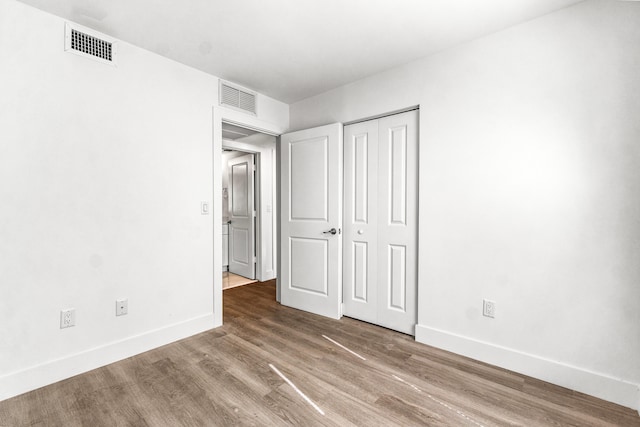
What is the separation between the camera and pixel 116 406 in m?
1.71

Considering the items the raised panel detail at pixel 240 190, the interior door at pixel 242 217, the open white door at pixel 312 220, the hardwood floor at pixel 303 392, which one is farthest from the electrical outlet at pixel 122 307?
the raised panel detail at pixel 240 190

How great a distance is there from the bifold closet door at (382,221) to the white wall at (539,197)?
15 cm

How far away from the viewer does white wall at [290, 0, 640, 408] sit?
174cm

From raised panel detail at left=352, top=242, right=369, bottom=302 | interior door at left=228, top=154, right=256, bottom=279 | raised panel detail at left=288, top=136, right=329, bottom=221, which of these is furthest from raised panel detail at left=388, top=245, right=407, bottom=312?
interior door at left=228, top=154, right=256, bottom=279

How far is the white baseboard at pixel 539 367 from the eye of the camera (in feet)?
5.66

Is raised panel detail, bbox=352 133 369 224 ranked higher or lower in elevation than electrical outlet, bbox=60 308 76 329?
higher

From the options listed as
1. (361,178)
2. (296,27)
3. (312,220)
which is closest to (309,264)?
(312,220)

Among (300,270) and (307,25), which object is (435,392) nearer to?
(300,270)

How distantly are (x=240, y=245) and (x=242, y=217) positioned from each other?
48 cm

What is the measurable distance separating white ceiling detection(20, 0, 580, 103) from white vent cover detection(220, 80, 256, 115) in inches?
8.2

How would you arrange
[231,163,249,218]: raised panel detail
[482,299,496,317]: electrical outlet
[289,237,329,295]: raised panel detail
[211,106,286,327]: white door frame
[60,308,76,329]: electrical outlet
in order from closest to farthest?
1. [60,308,76,329]: electrical outlet
2. [482,299,496,317]: electrical outlet
3. [211,106,286,327]: white door frame
4. [289,237,329,295]: raised panel detail
5. [231,163,249,218]: raised panel detail

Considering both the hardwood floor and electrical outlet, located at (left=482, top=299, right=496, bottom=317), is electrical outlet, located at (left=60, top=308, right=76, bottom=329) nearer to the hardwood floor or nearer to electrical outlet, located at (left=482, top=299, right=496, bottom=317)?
the hardwood floor

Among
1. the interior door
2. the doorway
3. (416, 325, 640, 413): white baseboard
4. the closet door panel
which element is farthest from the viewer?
the interior door

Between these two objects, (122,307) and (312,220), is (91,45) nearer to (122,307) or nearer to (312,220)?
(122,307)
